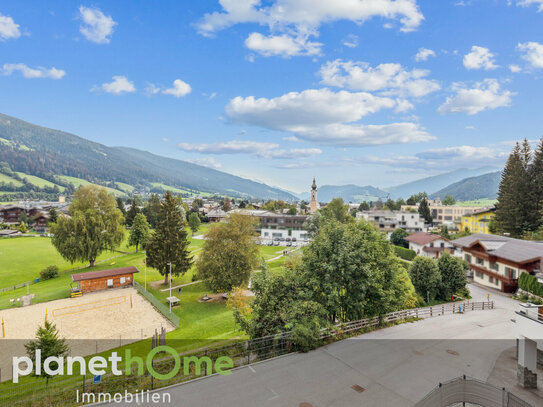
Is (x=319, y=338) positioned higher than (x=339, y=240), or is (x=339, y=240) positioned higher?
(x=339, y=240)

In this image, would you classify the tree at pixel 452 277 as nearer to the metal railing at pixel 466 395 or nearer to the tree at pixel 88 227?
the metal railing at pixel 466 395

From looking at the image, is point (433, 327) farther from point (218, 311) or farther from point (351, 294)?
point (218, 311)

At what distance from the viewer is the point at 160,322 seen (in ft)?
97.9

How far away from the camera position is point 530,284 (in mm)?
35312

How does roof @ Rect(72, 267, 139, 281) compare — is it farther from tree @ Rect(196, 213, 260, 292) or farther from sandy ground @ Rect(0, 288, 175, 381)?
tree @ Rect(196, 213, 260, 292)

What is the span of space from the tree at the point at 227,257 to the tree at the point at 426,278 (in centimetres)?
2150

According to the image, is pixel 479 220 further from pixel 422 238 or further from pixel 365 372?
pixel 365 372

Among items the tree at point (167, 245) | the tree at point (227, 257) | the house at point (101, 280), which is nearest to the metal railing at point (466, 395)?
the tree at point (227, 257)

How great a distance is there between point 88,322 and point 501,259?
5060cm

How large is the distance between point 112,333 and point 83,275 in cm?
1711

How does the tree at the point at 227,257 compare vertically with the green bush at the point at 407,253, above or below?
above

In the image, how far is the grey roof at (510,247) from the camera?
36.8 metres

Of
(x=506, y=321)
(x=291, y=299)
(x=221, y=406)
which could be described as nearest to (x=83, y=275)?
(x=291, y=299)

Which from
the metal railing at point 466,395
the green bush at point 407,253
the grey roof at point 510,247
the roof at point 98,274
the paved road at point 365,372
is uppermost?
the grey roof at point 510,247
